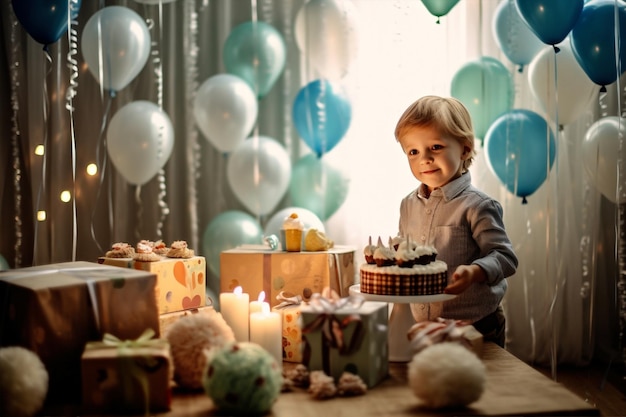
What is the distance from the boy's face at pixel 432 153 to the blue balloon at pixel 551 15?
959mm

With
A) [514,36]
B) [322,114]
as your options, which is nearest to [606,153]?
[514,36]

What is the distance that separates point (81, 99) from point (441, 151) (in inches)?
90.8

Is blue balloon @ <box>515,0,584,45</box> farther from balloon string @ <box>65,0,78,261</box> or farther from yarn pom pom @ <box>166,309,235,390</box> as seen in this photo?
yarn pom pom @ <box>166,309,235,390</box>

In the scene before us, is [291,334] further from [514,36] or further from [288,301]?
[514,36]

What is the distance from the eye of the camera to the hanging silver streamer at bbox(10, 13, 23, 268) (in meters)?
3.39

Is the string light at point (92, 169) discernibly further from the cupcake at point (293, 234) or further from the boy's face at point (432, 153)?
the boy's face at point (432, 153)

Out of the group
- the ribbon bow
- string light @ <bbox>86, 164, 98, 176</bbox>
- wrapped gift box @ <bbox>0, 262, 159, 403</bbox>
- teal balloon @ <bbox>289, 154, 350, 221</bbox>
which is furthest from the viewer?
string light @ <bbox>86, 164, 98, 176</bbox>

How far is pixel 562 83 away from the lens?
2.81m

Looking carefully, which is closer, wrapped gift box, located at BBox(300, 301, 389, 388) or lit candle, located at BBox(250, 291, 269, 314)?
wrapped gift box, located at BBox(300, 301, 389, 388)

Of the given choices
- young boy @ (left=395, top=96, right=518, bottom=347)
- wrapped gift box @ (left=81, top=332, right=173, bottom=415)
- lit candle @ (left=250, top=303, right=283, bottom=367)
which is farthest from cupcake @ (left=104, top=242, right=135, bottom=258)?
young boy @ (left=395, top=96, right=518, bottom=347)

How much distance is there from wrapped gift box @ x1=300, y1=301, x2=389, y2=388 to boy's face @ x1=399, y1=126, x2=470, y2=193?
0.58 metres

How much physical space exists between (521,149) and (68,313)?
202 cm

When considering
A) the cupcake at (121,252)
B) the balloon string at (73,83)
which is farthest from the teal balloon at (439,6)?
the cupcake at (121,252)

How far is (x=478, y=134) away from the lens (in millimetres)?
3039
